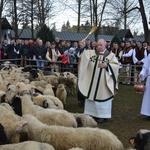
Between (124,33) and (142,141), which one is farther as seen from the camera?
(124,33)

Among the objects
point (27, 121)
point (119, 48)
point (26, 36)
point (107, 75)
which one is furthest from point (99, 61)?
point (26, 36)

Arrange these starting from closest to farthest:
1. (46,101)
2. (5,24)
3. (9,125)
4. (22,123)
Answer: (22,123) < (9,125) < (46,101) < (5,24)

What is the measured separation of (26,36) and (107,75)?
4352 centimetres

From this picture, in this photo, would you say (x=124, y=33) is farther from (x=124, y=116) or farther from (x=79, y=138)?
(x=79, y=138)

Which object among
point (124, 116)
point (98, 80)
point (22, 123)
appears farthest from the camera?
point (124, 116)

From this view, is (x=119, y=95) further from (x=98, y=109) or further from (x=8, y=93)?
(x=8, y=93)

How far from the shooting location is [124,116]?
8016mm

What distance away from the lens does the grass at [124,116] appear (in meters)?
6.49

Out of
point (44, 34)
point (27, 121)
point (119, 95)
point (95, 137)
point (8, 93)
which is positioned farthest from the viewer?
point (44, 34)

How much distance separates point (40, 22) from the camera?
1359 inches

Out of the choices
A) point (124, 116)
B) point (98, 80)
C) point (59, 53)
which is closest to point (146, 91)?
point (124, 116)

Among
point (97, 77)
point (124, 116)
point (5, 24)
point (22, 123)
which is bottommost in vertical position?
point (124, 116)

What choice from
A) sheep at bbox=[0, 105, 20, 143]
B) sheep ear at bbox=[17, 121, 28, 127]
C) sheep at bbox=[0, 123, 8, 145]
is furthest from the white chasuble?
sheep at bbox=[0, 123, 8, 145]

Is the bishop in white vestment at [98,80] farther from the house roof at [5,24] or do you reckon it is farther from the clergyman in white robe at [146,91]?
the house roof at [5,24]
